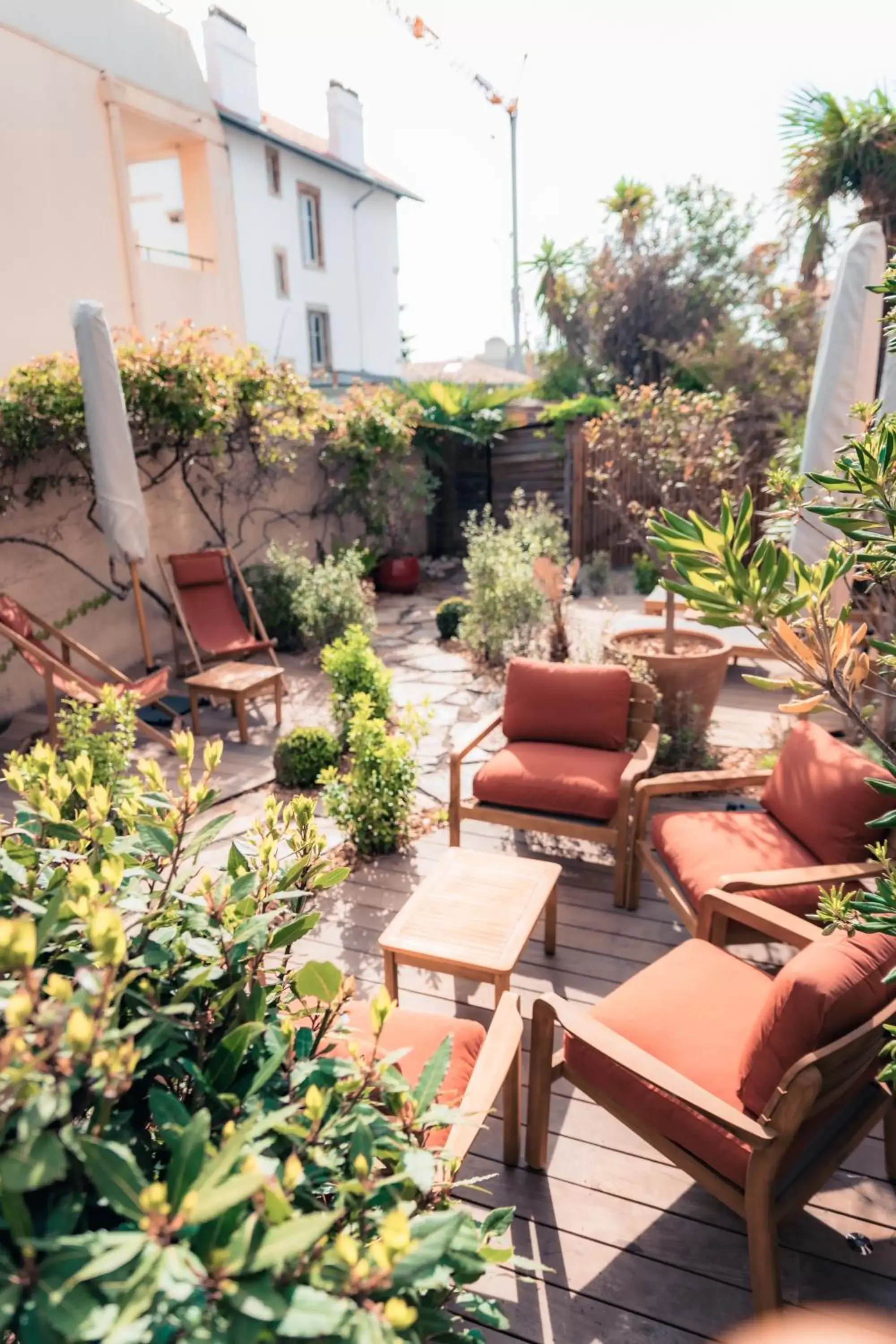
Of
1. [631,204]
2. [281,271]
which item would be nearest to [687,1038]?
[631,204]

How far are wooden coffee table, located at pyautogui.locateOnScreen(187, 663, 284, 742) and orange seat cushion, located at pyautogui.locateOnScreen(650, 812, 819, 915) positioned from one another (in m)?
3.17

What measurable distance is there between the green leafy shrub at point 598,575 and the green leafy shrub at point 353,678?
555 centimetres

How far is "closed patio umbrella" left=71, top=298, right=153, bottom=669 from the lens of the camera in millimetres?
5301

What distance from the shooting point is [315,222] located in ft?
53.9

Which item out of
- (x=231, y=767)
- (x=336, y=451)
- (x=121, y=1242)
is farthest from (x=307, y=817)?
(x=336, y=451)

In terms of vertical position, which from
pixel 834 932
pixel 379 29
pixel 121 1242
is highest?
pixel 379 29

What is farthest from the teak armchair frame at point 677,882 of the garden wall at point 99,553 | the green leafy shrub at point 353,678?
the garden wall at point 99,553

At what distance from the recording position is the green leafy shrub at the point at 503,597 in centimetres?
668

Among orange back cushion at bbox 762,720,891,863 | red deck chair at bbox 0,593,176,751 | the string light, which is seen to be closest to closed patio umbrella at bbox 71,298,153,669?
red deck chair at bbox 0,593,176,751

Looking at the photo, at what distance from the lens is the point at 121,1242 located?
69 cm

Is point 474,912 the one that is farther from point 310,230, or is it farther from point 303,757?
point 310,230

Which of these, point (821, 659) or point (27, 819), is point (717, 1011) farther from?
point (27, 819)

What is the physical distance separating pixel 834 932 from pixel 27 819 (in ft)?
5.73

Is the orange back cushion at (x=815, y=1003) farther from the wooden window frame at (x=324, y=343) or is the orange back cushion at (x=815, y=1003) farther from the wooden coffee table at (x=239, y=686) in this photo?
the wooden window frame at (x=324, y=343)
